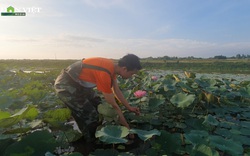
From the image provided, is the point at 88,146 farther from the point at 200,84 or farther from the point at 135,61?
the point at 200,84

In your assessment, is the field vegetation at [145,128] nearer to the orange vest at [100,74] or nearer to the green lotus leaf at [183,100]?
the green lotus leaf at [183,100]

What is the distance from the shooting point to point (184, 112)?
3.71 meters

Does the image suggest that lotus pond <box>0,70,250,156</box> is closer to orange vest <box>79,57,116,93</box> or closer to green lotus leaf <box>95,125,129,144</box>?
green lotus leaf <box>95,125,129,144</box>

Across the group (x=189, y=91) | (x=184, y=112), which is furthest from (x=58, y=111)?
(x=189, y=91)

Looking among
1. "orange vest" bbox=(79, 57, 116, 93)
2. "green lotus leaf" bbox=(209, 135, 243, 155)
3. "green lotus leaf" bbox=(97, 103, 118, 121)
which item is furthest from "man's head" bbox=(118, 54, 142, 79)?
"green lotus leaf" bbox=(209, 135, 243, 155)

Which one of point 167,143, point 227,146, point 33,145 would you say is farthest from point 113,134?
point 227,146

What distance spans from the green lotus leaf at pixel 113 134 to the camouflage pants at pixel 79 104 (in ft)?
2.98

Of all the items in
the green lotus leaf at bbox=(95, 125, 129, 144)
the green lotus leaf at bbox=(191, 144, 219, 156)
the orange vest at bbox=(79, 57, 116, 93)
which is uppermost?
the orange vest at bbox=(79, 57, 116, 93)

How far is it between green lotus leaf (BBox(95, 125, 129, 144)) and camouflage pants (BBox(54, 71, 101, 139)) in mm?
907

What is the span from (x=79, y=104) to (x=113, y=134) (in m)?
1.06

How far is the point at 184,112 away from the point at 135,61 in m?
1.56

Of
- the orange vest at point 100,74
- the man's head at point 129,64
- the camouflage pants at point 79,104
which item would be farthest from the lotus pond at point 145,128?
the man's head at point 129,64

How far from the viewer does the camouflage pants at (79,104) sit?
116 inches

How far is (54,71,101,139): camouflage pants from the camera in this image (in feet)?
9.66
